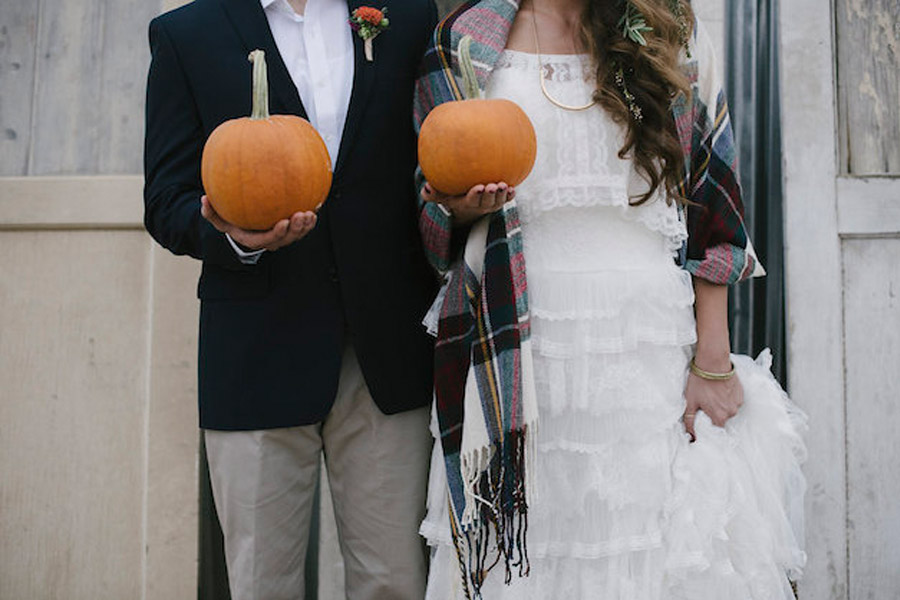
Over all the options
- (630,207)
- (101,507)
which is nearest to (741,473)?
(630,207)

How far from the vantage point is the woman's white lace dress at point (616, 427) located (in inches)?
61.1

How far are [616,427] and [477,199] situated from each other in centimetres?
56

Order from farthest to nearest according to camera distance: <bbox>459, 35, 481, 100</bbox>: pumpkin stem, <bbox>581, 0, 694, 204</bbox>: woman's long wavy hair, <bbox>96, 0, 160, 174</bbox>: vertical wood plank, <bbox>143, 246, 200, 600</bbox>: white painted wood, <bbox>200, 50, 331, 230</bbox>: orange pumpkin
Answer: <bbox>96, 0, 160, 174</bbox>: vertical wood plank, <bbox>143, 246, 200, 600</bbox>: white painted wood, <bbox>581, 0, 694, 204</bbox>: woman's long wavy hair, <bbox>459, 35, 481, 100</bbox>: pumpkin stem, <bbox>200, 50, 331, 230</bbox>: orange pumpkin

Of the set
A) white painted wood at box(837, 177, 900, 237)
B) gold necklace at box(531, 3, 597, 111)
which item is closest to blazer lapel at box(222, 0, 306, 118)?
gold necklace at box(531, 3, 597, 111)

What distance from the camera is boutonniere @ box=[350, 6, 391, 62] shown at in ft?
5.62

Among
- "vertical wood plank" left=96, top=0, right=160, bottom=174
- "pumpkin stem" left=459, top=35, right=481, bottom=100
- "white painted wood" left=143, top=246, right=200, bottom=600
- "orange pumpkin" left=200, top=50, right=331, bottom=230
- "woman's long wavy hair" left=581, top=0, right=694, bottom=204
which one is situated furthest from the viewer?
"vertical wood plank" left=96, top=0, right=160, bottom=174

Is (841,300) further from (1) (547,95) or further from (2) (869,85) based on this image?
(1) (547,95)

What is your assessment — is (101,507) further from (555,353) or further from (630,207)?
(630,207)

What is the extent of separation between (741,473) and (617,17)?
3.35 ft

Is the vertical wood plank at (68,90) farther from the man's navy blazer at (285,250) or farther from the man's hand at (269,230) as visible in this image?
the man's hand at (269,230)

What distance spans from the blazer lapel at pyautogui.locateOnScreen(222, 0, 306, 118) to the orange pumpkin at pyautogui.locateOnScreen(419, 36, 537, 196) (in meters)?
0.35

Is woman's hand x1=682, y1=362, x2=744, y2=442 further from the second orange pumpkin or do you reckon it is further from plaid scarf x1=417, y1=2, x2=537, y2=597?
the second orange pumpkin

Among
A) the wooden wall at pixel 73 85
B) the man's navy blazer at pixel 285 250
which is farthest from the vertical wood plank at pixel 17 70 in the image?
the man's navy blazer at pixel 285 250

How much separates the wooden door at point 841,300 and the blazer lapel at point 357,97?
1535 millimetres
